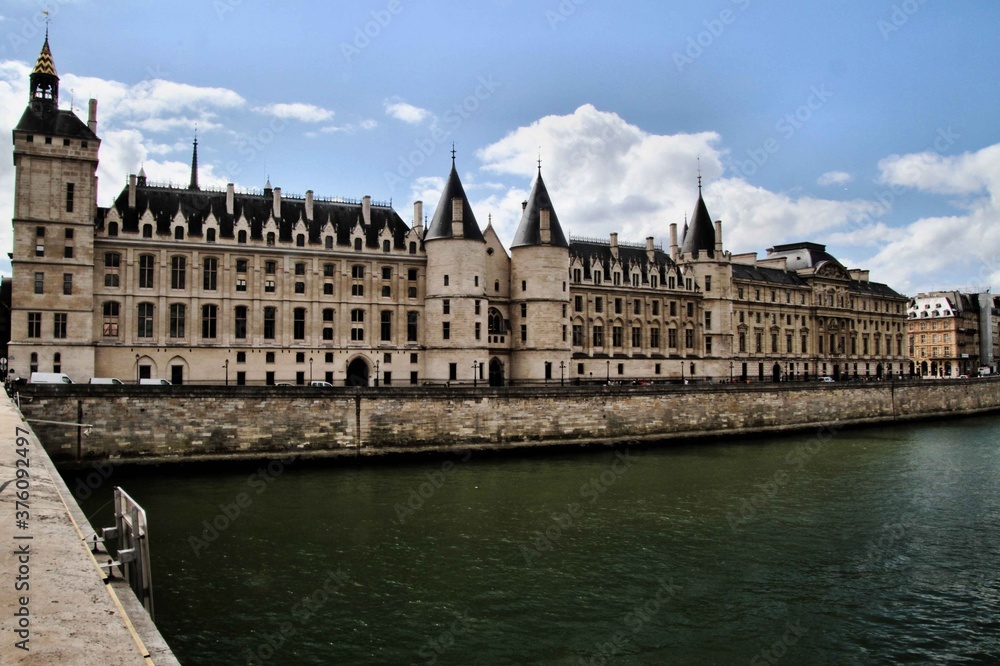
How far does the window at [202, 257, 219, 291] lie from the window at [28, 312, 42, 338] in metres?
9.23

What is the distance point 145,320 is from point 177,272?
3.53 metres

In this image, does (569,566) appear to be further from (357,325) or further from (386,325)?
(386,325)

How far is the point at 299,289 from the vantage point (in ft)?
165

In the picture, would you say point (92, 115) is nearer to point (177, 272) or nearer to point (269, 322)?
point (177, 272)

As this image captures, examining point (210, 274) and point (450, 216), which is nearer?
point (210, 274)

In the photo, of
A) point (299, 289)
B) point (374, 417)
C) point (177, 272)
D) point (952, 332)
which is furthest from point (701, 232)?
point (952, 332)

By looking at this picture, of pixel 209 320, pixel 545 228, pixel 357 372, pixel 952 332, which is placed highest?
pixel 545 228

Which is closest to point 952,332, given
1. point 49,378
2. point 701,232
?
point 701,232

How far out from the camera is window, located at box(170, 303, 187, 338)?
154 feet

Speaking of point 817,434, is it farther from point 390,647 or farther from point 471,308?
point 390,647

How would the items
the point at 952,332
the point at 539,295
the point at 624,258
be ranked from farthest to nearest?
the point at 952,332 → the point at 624,258 → the point at 539,295

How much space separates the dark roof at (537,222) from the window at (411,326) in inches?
386

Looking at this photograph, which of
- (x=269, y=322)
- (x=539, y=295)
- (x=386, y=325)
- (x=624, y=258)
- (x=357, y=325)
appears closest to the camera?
(x=269, y=322)

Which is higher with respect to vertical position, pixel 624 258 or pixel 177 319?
pixel 624 258
